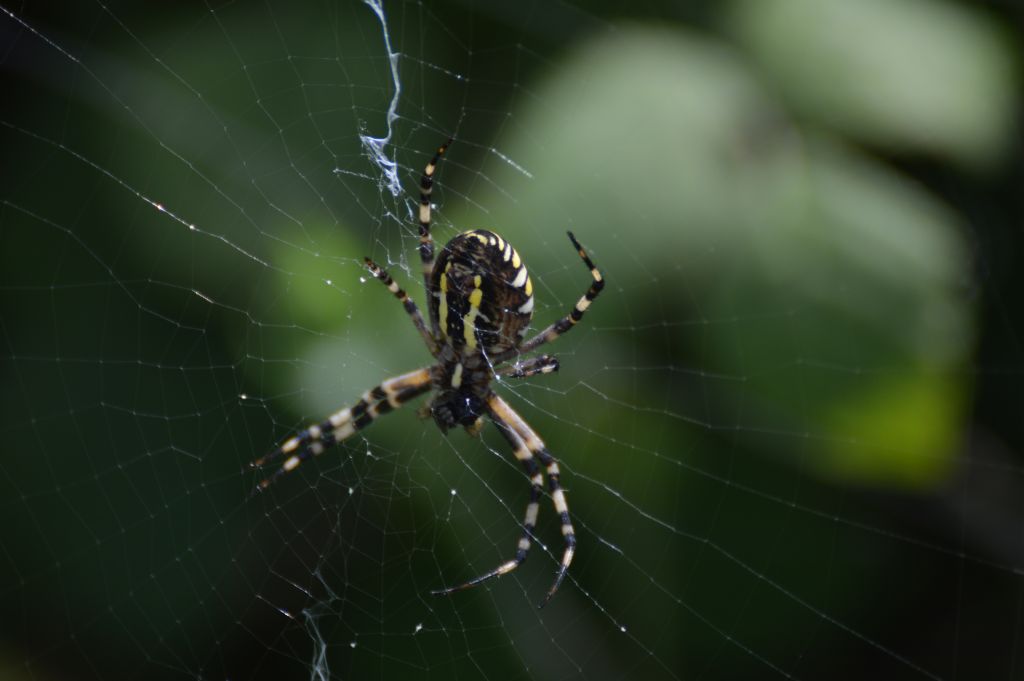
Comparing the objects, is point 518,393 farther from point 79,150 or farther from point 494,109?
point 79,150

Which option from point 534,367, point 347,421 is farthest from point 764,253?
point 347,421

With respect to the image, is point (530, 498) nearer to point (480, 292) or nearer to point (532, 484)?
point (532, 484)

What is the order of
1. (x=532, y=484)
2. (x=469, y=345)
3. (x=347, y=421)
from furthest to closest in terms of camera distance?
1. (x=469, y=345)
2. (x=347, y=421)
3. (x=532, y=484)

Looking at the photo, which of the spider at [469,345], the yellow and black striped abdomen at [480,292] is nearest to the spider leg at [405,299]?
the spider at [469,345]

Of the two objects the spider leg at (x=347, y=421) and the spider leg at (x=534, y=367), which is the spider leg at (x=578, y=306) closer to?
the spider leg at (x=534, y=367)

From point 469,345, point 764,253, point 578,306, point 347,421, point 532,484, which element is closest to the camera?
point 764,253

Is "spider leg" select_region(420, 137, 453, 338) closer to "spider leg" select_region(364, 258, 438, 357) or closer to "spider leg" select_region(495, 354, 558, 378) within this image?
"spider leg" select_region(364, 258, 438, 357)

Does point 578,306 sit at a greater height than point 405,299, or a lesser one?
lesser

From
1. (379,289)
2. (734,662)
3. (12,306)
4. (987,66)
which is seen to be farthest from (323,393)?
(987,66)
